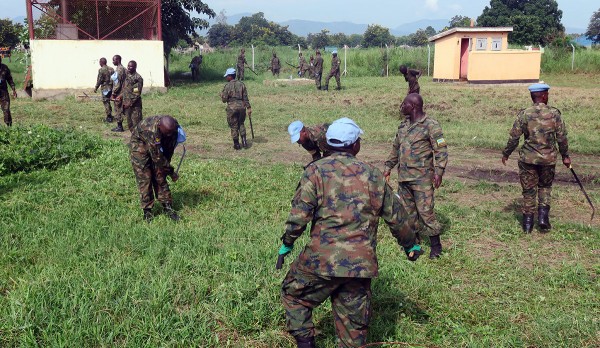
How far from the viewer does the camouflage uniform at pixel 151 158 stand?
21.5 feet

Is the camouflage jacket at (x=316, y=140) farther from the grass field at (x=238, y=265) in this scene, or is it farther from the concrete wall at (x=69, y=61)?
the concrete wall at (x=69, y=61)

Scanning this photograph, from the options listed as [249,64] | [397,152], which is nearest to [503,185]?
[397,152]

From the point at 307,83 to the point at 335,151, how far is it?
76.3 feet

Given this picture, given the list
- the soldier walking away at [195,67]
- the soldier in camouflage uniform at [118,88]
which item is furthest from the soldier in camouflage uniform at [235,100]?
the soldier walking away at [195,67]

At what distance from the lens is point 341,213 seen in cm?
A: 346

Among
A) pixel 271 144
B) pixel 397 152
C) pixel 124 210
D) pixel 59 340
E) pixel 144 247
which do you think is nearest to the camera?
pixel 59 340

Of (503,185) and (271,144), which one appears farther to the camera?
(271,144)

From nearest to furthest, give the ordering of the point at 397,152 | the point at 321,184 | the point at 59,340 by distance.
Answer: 1. the point at 321,184
2. the point at 59,340
3. the point at 397,152

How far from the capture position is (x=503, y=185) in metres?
9.11

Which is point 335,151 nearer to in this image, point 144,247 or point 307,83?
point 144,247

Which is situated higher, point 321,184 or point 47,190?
point 321,184

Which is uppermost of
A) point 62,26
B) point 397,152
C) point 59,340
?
point 62,26

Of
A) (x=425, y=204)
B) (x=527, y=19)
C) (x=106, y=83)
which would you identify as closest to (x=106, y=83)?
(x=106, y=83)

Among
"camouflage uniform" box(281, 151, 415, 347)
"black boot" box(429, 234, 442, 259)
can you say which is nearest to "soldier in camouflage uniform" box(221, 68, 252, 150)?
"black boot" box(429, 234, 442, 259)
